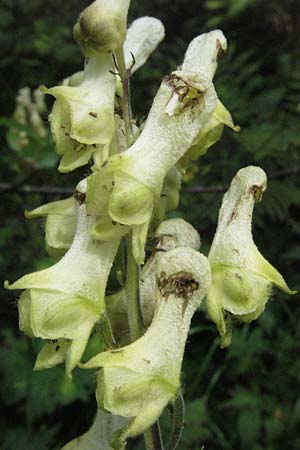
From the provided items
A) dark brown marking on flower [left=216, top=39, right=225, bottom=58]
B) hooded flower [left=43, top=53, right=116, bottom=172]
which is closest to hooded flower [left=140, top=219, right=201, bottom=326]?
hooded flower [left=43, top=53, right=116, bottom=172]

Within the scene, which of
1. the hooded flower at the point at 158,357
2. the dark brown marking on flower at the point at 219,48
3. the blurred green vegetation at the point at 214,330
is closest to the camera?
the hooded flower at the point at 158,357

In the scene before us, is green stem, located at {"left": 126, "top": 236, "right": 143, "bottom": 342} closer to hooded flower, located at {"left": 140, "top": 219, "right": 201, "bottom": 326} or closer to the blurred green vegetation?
hooded flower, located at {"left": 140, "top": 219, "right": 201, "bottom": 326}

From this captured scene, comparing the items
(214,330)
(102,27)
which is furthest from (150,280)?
(214,330)

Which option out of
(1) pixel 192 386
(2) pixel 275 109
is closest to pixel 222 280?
(1) pixel 192 386

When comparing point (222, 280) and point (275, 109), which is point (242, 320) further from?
point (275, 109)

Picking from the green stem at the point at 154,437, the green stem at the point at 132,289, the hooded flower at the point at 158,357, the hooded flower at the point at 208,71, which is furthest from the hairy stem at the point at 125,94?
the green stem at the point at 154,437

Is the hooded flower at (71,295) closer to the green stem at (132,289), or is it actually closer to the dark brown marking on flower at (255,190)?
the green stem at (132,289)

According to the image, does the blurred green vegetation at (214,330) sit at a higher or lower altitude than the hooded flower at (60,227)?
lower
